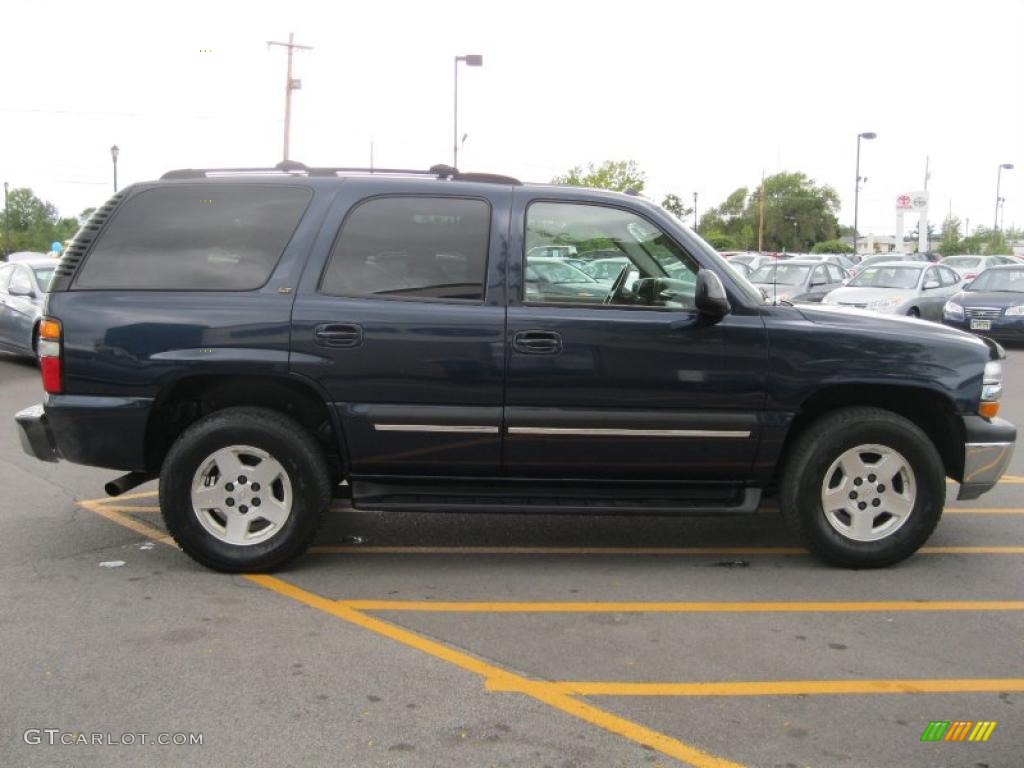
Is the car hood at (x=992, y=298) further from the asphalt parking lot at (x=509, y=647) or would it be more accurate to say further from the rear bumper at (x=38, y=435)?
the rear bumper at (x=38, y=435)

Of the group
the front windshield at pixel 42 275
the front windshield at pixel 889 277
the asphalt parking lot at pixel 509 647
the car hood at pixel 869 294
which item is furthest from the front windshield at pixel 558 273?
the front windshield at pixel 889 277

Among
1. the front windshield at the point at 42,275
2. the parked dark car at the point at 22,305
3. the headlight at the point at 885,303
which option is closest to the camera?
the parked dark car at the point at 22,305

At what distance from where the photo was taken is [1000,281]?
17781 millimetres

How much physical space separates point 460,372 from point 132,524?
8.11 feet

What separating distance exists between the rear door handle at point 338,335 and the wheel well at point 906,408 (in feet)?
7.48

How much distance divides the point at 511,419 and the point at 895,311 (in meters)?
14.4

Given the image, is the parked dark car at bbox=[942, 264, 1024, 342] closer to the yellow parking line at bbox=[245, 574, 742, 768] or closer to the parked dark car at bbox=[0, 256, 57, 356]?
the parked dark car at bbox=[0, 256, 57, 356]

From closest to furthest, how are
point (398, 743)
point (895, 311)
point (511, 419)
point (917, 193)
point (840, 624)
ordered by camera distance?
point (398, 743) → point (840, 624) → point (511, 419) → point (895, 311) → point (917, 193)

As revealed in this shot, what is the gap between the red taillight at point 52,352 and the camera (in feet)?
16.4

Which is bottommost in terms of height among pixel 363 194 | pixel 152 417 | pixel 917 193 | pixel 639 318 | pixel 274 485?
pixel 274 485

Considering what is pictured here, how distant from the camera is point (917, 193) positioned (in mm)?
59156

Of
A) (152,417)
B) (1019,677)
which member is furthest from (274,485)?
(1019,677)

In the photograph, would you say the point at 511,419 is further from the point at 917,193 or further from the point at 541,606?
the point at 917,193

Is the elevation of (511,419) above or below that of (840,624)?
above
